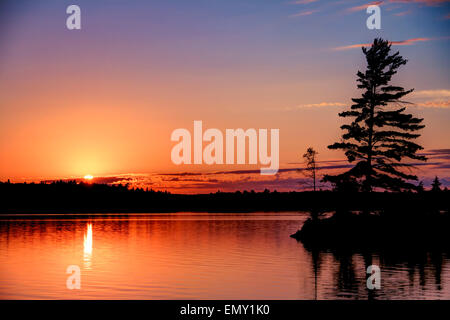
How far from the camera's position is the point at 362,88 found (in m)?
55.2

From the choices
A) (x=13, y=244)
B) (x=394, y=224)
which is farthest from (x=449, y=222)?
(x=13, y=244)

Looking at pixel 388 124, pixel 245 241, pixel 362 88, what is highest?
pixel 362 88

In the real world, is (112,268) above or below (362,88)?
below

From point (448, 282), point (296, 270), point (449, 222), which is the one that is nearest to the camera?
point (448, 282)

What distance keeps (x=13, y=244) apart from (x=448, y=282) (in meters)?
39.1

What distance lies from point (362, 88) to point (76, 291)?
3827 cm

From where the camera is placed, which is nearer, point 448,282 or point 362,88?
point 448,282

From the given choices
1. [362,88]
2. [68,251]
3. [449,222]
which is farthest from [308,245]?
[68,251]

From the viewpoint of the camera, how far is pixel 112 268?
114 ft
